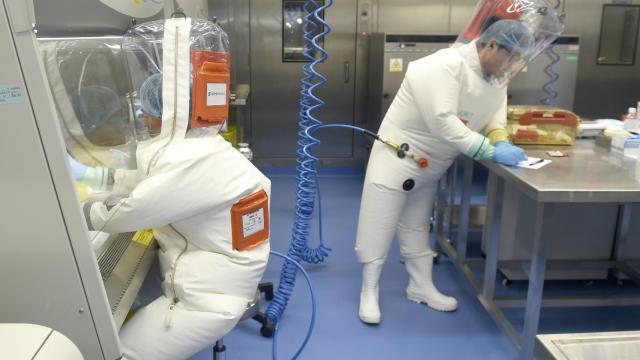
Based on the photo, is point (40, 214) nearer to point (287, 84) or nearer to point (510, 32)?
point (510, 32)

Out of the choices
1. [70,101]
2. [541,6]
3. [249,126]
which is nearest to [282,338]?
[70,101]

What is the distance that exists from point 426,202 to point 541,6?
39.2 inches

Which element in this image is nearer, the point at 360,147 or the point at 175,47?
the point at 175,47

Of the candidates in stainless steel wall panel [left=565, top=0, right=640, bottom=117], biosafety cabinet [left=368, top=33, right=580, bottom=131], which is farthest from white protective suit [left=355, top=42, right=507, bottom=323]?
stainless steel wall panel [left=565, top=0, right=640, bottom=117]

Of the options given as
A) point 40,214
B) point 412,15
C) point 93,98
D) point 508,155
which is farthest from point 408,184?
point 412,15

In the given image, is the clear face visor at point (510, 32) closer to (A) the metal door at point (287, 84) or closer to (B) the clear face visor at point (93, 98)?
(B) the clear face visor at point (93, 98)

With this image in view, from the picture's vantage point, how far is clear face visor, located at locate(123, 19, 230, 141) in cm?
124

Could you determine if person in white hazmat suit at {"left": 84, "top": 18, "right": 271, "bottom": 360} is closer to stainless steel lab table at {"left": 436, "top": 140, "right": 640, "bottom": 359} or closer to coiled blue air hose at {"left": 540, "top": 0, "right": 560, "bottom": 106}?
stainless steel lab table at {"left": 436, "top": 140, "right": 640, "bottom": 359}

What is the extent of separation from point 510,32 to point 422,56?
2385 mm

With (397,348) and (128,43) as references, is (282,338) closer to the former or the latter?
(397,348)

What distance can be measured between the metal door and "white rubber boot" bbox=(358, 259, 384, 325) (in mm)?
2740

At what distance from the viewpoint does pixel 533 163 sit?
6.59ft

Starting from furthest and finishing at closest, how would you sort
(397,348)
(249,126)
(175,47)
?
(249,126), (397,348), (175,47)

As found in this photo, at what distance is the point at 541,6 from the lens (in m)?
1.91
